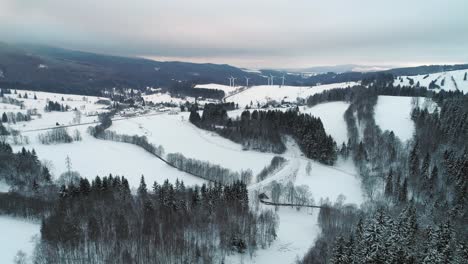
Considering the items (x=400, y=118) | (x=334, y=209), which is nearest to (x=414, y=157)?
(x=334, y=209)

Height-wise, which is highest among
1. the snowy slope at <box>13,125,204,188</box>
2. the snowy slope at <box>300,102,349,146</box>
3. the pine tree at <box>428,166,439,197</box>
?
the snowy slope at <box>300,102,349,146</box>

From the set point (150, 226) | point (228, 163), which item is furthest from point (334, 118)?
point (150, 226)

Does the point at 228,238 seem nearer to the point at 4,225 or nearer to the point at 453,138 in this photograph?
the point at 4,225

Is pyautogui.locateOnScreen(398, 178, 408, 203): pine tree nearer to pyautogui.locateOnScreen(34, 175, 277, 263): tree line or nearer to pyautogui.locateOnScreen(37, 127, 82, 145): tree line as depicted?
pyautogui.locateOnScreen(34, 175, 277, 263): tree line

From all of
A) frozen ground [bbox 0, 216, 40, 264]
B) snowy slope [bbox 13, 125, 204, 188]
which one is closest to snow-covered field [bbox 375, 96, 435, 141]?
snowy slope [bbox 13, 125, 204, 188]

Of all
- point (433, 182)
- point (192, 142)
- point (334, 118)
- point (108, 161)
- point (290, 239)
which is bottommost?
point (290, 239)

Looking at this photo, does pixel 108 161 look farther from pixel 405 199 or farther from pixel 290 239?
pixel 405 199
